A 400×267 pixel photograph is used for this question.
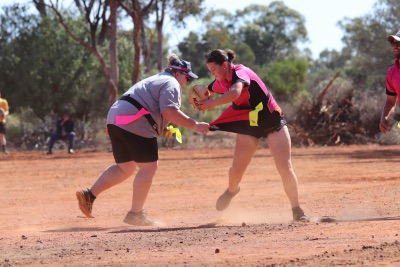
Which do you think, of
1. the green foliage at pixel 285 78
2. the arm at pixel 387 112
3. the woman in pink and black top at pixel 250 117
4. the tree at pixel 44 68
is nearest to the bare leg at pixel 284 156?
the woman in pink and black top at pixel 250 117

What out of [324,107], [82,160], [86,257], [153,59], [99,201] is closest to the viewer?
[86,257]

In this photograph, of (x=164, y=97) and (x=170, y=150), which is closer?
(x=164, y=97)

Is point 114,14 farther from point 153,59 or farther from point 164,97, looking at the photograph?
point 153,59

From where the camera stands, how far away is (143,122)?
32.9 feet

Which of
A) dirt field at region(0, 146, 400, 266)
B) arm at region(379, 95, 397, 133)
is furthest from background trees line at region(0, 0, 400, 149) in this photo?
arm at region(379, 95, 397, 133)

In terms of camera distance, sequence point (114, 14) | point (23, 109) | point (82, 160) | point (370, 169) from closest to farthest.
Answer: point (370, 169) → point (82, 160) → point (114, 14) → point (23, 109)

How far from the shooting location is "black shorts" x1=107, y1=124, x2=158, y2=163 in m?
10.1

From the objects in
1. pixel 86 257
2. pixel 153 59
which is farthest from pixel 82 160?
pixel 153 59

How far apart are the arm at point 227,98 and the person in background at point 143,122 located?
21 centimetres

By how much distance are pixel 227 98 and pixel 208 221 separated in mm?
1740

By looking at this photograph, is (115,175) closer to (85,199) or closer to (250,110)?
(85,199)

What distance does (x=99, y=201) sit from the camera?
13.7m

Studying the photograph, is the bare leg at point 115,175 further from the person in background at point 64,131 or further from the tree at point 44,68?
the tree at point 44,68

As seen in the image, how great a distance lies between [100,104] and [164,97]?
84.6 ft
